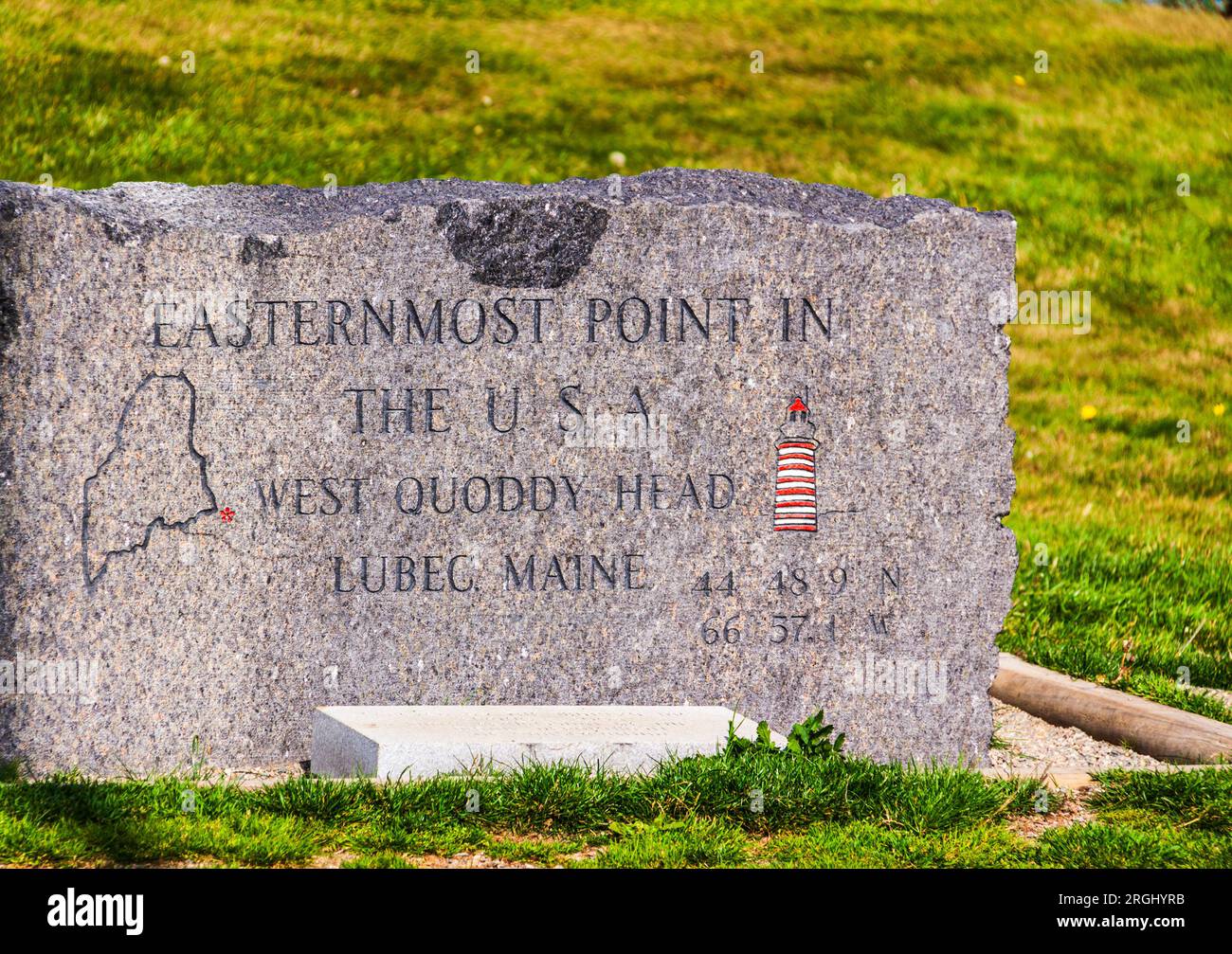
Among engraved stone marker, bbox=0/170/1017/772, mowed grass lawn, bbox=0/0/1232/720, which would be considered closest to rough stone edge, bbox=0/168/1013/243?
engraved stone marker, bbox=0/170/1017/772

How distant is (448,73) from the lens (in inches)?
591

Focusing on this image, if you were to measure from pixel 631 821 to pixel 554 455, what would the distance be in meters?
1.67

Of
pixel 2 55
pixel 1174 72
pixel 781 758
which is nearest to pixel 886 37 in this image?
pixel 1174 72

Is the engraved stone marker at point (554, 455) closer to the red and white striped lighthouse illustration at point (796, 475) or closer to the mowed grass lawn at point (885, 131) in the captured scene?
the red and white striped lighthouse illustration at point (796, 475)

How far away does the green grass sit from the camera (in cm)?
413

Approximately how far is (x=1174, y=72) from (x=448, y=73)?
868cm

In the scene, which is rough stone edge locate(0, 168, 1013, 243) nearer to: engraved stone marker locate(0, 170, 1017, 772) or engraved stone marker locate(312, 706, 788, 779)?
engraved stone marker locate(0, 170, 1017, 772)

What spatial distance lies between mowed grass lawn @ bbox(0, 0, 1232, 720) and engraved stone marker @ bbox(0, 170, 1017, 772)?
2136 millimetres

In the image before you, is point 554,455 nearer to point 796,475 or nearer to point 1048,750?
point 796,475

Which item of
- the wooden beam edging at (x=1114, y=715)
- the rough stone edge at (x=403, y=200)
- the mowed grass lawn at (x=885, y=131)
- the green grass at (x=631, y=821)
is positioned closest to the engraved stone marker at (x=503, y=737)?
the green grass at (x=631, y=821)

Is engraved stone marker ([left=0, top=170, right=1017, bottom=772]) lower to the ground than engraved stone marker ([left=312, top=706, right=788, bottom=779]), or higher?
higher

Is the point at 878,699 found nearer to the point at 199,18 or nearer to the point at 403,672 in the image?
the point at 403,672

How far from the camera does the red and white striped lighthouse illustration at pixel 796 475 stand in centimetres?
562

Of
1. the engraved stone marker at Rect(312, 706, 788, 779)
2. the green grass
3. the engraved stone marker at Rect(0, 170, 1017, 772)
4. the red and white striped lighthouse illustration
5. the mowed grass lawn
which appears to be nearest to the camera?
the green grass
